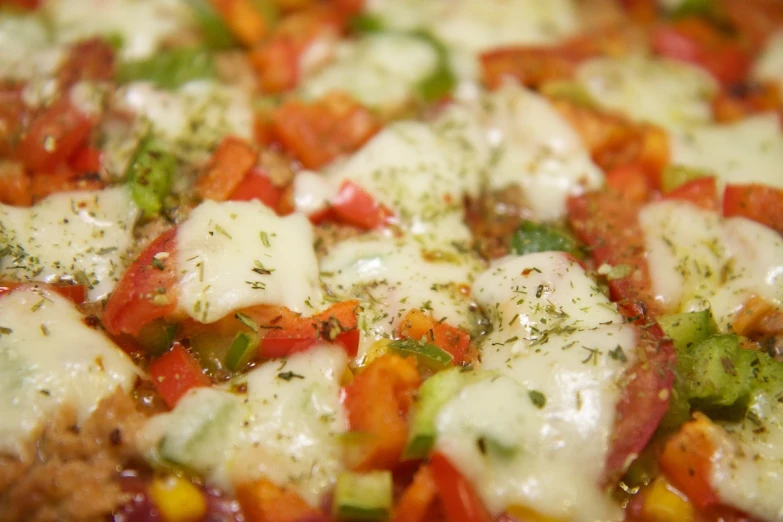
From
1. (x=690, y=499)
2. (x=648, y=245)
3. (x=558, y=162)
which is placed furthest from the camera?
(x=558, y=162)

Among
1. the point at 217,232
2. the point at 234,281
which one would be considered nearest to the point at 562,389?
the point at 234,281

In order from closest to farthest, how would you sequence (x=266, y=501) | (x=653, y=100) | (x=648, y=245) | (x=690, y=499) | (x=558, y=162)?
(x=266, y=501) < (x=690, y=499) < (x=648, y=245) < (x=558, y=162) < (x=653, y=100)

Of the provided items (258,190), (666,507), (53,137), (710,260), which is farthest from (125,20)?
(666,507)

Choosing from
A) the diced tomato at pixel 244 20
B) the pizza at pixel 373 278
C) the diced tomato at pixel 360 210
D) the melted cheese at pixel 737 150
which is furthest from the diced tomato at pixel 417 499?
the diced tomato at pixel 244 20

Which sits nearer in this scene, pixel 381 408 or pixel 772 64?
pixel 381 408

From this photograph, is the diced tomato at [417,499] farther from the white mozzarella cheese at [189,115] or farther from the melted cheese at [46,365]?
the white mozzarella cheese at [189,115]

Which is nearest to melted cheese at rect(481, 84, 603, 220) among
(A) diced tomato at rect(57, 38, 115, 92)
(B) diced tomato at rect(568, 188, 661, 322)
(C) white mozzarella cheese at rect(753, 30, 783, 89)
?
(B) diced tomato at rect(568, 188, 661, 322)

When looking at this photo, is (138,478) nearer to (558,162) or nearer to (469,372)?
(469,372)

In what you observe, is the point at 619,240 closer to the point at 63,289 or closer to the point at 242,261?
the point at 242,261
